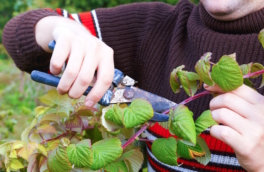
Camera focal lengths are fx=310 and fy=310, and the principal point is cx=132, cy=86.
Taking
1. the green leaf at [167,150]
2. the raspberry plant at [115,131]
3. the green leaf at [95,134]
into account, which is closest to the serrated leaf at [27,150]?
the raspberry plant at [115,131]

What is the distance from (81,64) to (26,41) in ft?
1.13

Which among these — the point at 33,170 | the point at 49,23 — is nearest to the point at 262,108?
the point at 33,170

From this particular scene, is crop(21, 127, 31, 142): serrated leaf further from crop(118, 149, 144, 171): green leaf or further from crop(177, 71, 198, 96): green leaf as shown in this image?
crop(177, 71, 198, 96): green leaf

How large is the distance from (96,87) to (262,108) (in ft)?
0.99

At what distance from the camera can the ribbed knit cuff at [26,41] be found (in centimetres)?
88

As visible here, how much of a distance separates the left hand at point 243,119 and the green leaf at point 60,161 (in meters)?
0.25

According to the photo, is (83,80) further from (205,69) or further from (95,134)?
(205,69)

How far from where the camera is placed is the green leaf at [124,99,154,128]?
499 millimetres

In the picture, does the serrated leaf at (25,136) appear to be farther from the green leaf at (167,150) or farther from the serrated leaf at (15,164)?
the green leaf at (167,150)

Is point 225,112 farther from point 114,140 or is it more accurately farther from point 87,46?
point 87,46

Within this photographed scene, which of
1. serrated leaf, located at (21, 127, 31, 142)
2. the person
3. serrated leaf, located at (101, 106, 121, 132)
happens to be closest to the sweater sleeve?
the person

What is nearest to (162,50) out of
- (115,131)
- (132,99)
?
(132,99)

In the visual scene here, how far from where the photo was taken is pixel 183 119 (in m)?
0.48

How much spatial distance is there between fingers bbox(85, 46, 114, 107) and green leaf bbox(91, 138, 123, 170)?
11 cm
